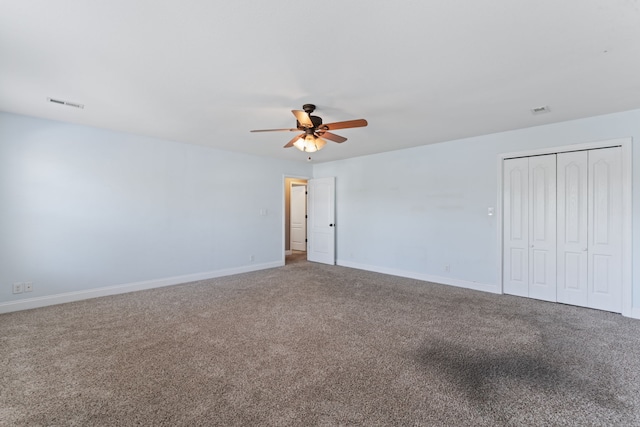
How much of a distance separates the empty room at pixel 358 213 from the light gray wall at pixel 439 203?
0.03 metres

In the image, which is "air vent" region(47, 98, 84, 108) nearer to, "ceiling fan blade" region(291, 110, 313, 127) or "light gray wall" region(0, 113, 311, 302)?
"light gray wall" region(0, 113, 311, 302)

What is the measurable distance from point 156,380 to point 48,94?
3130 millimetres

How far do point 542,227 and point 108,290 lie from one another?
6.48 m

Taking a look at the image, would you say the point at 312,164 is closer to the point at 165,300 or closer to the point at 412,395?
the point at 165,300

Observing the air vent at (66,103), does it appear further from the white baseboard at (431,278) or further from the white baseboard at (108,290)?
the white baseboard at (431,278)

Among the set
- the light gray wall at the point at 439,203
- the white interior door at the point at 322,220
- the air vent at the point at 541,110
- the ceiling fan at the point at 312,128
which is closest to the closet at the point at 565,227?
A: the light gray wall at the point at 439,203

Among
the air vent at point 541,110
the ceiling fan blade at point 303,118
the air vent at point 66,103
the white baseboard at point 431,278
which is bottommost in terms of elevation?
the white baseboard at point 431,278

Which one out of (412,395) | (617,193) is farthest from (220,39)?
(617,193)

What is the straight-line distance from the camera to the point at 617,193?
355 centimetres

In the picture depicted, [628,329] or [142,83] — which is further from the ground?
[142,83]

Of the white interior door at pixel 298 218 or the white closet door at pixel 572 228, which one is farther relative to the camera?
the white interior door at pixel 298 218

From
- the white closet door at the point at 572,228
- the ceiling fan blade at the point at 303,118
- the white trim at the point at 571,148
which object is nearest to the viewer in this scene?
the ceiling fan blade at the point at 303,118

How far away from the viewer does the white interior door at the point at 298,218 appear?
8.70m

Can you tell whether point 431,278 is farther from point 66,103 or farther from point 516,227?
point 66,103
